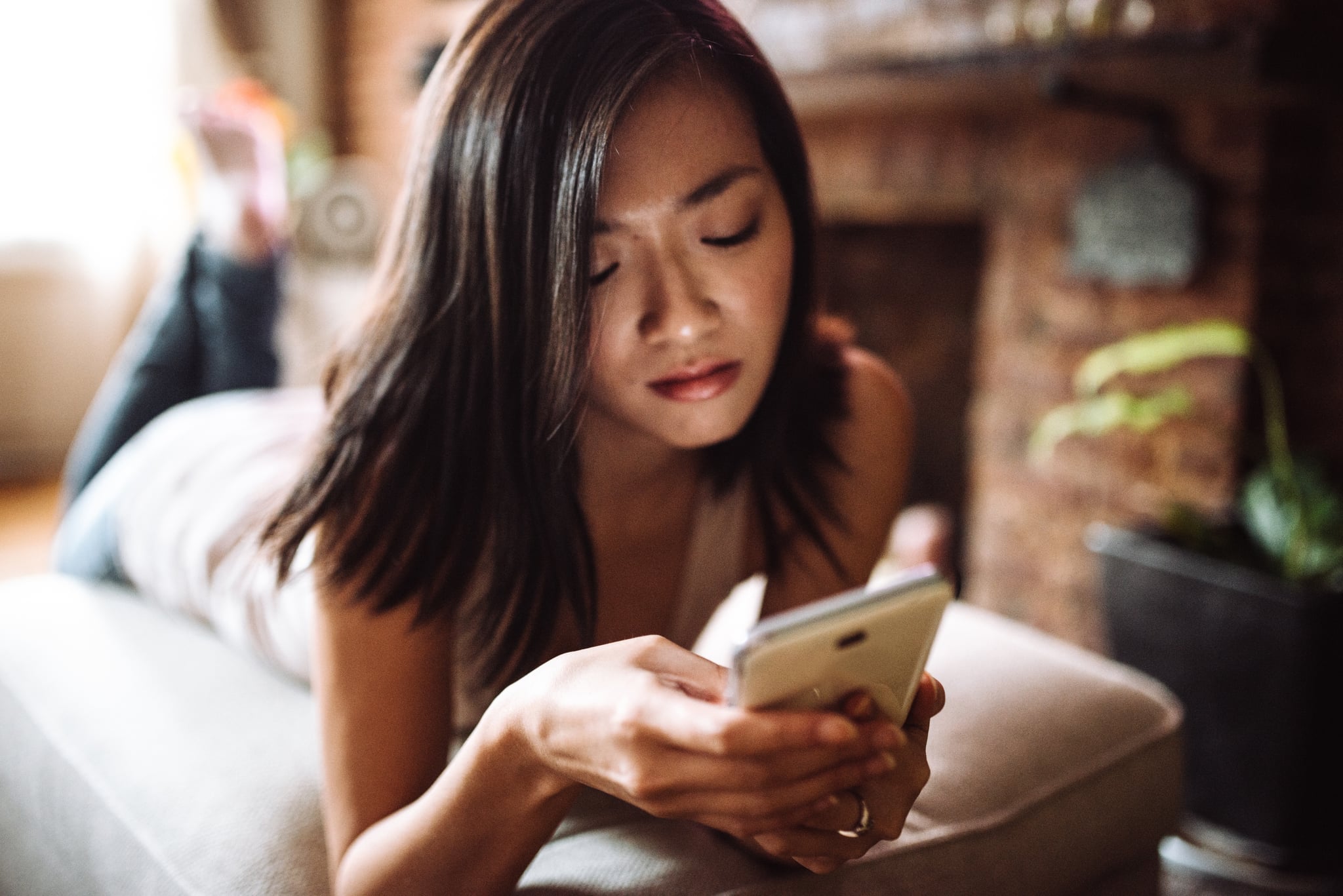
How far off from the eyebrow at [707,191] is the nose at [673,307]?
40 mm

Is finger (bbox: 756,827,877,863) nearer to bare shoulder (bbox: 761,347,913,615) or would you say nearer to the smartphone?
the smartphone

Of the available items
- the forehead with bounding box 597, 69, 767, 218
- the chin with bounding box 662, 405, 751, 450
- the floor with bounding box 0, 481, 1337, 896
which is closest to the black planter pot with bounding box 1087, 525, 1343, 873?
the chin with bounding box 662, 405, 751, 450

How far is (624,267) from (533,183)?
0.08 m

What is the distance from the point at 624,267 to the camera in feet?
2.26

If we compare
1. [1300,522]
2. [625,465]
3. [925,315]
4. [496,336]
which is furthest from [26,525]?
[1300,522]

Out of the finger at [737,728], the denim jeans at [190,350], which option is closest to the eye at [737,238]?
the finger at [737,728]

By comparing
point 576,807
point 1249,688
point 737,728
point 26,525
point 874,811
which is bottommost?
point 26,525

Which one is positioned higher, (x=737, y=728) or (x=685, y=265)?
(x=685, y=265)

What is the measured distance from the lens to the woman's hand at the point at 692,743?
44 centimetres

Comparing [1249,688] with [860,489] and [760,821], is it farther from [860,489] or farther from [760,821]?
[760,821]

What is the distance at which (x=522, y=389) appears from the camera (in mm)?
728

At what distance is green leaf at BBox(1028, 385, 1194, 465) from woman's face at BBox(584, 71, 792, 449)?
35.9 inches

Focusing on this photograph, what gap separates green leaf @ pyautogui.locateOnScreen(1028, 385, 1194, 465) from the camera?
4.91 feet

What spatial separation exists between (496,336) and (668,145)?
0.56 ft
